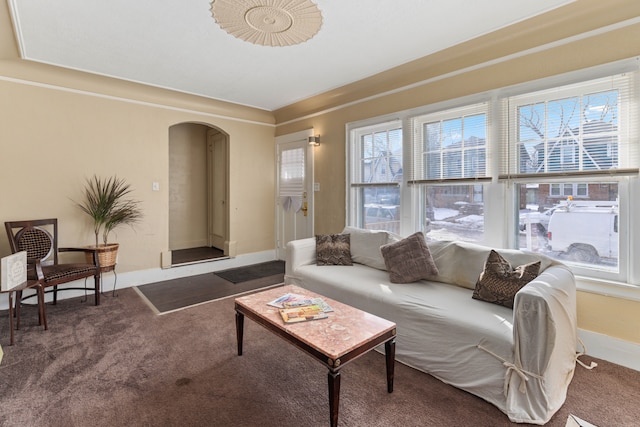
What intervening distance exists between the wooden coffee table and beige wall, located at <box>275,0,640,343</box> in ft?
5.72

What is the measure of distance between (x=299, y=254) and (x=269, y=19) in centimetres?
222

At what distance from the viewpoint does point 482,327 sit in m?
1.89

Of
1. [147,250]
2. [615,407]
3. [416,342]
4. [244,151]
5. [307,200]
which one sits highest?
[244,151]

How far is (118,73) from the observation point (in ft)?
11.4

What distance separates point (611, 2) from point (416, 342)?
2.75 meters

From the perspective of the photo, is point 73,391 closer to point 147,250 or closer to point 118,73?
point 147,250

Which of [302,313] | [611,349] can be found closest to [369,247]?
[302,313]

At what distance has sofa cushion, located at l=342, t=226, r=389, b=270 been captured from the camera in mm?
3261

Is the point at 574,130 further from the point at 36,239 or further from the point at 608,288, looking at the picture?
the point at 36,239

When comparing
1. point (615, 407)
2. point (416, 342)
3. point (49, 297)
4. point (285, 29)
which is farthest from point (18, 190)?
point (615, 407)

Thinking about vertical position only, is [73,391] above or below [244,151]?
below

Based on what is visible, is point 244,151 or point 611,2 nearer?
point 611,2

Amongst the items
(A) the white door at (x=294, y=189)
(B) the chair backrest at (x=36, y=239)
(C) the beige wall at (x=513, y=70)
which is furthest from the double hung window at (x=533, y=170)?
(B) the chair backrest at (x=36, y=239)

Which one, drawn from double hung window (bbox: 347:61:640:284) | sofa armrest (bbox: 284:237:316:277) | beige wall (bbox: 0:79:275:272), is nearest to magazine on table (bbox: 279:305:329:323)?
sofa armrest (bbox: 284:237:316:277)
